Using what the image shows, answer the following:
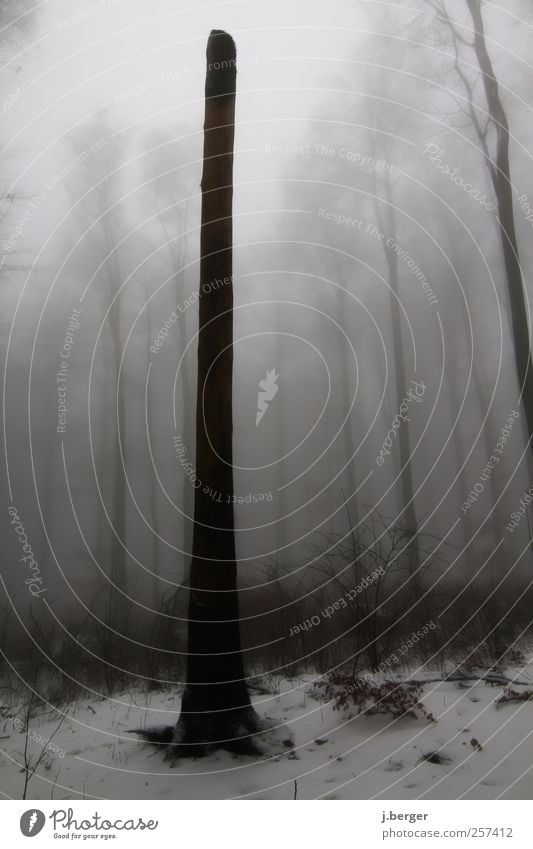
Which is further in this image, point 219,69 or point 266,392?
point 266,392

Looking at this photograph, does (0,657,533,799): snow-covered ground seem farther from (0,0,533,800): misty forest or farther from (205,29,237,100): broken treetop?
(205,29,237,100): broken treetop

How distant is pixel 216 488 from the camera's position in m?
3.30

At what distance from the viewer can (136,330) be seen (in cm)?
1037

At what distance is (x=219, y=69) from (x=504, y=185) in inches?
159

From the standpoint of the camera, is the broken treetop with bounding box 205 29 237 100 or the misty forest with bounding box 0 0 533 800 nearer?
the misty forest with bounding box 0 0 533 800

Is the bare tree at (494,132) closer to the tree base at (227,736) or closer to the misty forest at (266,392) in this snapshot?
the misty forest at (266,392)

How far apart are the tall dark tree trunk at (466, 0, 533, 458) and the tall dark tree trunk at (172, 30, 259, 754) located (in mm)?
3465

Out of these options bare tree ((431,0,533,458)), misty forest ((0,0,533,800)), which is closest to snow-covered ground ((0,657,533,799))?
misty forest ((0,0,533,800))
